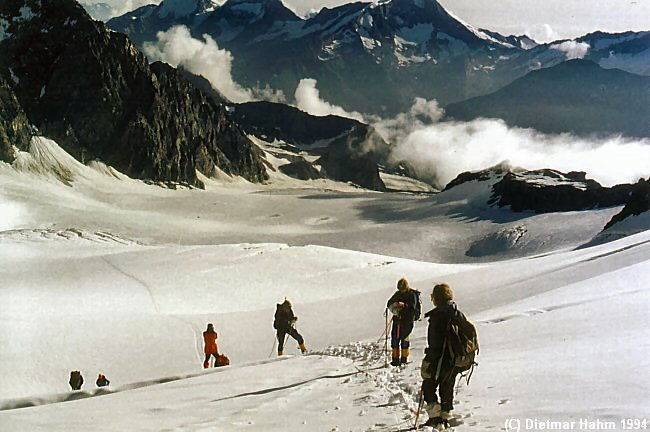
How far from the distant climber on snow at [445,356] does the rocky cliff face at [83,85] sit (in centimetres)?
14323

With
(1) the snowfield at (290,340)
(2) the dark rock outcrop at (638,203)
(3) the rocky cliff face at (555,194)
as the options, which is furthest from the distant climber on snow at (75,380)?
(3) the rocky cliff face at (555,194)

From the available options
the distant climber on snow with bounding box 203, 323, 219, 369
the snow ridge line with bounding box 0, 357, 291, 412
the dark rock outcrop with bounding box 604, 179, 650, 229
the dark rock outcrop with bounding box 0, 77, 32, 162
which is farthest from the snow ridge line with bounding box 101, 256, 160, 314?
the dark rock outcrop with bounding box 0, 77, 32, 162

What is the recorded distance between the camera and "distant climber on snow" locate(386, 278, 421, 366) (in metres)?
11.6

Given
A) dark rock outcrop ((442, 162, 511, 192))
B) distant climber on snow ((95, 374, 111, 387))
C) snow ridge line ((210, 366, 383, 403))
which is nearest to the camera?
snow ridge line ((210, 366, 383, 403))

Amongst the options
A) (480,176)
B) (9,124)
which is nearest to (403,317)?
(9,124)

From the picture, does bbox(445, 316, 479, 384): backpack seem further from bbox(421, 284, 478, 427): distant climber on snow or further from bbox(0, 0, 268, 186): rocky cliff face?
bbox(0, 0, 268, 186): rocky cliff face

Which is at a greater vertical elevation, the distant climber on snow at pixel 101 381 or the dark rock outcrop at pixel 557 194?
the dark rock outcrop at pixel 557 194

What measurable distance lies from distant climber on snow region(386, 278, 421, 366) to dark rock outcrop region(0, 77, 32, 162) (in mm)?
110503

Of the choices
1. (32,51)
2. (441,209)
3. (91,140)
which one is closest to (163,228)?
(441,209)

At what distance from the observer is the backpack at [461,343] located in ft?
24.5

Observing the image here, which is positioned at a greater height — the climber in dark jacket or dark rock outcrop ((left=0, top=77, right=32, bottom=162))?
dark rock outcrop ((left=0, top=77, right=32, bottom=162))

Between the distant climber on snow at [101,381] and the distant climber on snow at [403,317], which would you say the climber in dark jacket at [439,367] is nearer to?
the distant climber on snow at [403,317]

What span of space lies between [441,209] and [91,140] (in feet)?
272

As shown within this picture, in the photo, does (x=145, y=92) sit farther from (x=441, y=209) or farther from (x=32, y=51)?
(x=441, y=209)
